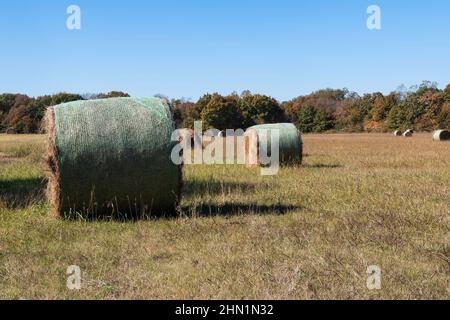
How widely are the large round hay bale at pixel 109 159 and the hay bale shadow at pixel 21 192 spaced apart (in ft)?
5.55

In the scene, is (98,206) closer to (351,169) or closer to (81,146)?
(81,146)

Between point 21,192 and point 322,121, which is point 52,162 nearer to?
point 21,192

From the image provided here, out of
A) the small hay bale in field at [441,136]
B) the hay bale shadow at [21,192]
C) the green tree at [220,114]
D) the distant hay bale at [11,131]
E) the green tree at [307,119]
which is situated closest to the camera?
the hay bale shadow at [21,192]

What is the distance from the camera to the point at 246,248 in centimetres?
681

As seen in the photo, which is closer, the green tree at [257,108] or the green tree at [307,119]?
the green tree at [307,119]

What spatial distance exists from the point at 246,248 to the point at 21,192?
692 cm

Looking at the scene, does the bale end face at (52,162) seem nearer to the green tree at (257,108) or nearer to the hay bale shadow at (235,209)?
the hay bale shadow at (235,209)

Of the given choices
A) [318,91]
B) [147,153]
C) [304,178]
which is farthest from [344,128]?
[147,153]

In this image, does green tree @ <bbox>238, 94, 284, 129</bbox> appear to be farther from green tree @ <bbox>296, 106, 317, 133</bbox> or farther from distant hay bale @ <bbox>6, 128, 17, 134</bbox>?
distant hay bale @ <bbox>6, 128, 17, 134</bbox>

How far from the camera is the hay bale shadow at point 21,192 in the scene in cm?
1019

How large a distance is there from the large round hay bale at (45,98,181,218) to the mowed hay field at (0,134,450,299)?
41cm

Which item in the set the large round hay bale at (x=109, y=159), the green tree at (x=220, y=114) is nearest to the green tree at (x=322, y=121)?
the green tree at (x=220, y=114)

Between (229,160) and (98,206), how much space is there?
41.4ft

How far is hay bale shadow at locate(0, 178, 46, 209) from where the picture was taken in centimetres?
1019
